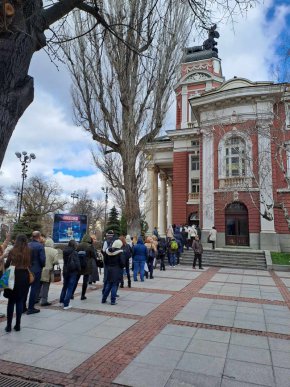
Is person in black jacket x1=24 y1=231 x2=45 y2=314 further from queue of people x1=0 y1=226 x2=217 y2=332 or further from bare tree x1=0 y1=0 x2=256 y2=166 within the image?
bare tree x1=0 y1=0 x2=256 y2=166

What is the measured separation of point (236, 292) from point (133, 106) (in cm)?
1310

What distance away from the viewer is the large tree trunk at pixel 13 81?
2814mm

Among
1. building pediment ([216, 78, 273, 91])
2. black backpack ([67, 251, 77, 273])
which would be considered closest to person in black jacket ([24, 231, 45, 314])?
black backpack ([67, 251, 77, 273])

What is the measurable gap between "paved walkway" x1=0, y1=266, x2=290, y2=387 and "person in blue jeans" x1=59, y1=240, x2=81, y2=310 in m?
0.34

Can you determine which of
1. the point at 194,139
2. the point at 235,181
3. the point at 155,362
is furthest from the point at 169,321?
the point at 194,139

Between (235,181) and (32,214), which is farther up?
(235,181)

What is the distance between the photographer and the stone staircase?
66.1 feet

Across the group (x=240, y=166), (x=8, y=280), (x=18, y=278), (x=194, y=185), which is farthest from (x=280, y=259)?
(x=8, y=280)

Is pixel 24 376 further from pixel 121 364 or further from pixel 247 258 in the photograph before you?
pixel 247 258

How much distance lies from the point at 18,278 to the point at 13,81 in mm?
4337

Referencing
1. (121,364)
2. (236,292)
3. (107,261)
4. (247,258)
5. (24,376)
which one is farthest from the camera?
(247,258)

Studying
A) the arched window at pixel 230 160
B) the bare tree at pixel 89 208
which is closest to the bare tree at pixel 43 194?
the bare tree at pixel 89 208

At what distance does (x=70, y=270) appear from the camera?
7926mm

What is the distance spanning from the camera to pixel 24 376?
4.17 m
